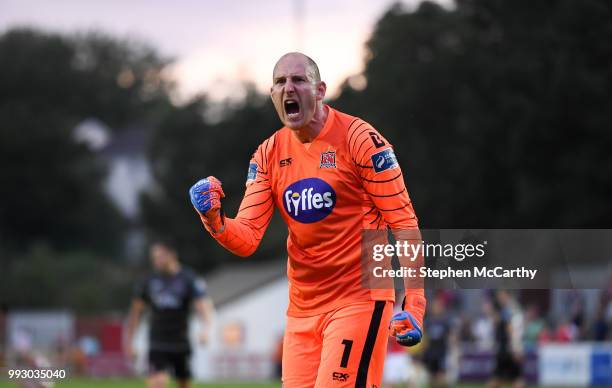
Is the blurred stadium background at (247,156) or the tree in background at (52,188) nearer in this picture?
the blurred stadium background at (247,156)

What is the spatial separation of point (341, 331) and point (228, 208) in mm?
57854

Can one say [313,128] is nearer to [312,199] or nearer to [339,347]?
[312,199]

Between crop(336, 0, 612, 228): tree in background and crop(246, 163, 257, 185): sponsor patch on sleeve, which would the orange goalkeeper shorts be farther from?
crop(336, 0, 612, 228): tree in background

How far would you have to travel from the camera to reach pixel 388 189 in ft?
23.8

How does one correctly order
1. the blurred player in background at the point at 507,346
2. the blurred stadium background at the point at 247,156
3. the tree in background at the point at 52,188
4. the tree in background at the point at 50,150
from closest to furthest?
the blurred player in background at the point at 507,346 < the blurred stadium background at the point at 247,156 < the tree in background at the point at 52,188 < the tree in background at the point at 50,150

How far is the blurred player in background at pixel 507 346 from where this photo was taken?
851 inches

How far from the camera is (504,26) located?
95.1 ft

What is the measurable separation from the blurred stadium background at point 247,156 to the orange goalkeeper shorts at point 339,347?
2870 mm

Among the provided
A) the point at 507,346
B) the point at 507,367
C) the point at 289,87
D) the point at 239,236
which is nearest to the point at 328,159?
the point at 289,87

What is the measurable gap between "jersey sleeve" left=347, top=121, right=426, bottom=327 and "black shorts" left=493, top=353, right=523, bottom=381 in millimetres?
15094

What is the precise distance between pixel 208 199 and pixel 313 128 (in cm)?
85

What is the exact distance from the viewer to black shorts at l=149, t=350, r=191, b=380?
51.0 ft

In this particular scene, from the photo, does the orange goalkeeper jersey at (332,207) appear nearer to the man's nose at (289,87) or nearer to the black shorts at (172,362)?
the man's nose at (289,87)

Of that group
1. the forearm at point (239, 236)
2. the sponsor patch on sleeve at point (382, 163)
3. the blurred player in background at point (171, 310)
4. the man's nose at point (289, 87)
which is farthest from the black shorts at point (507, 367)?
the man's nose at point (289, 87)
